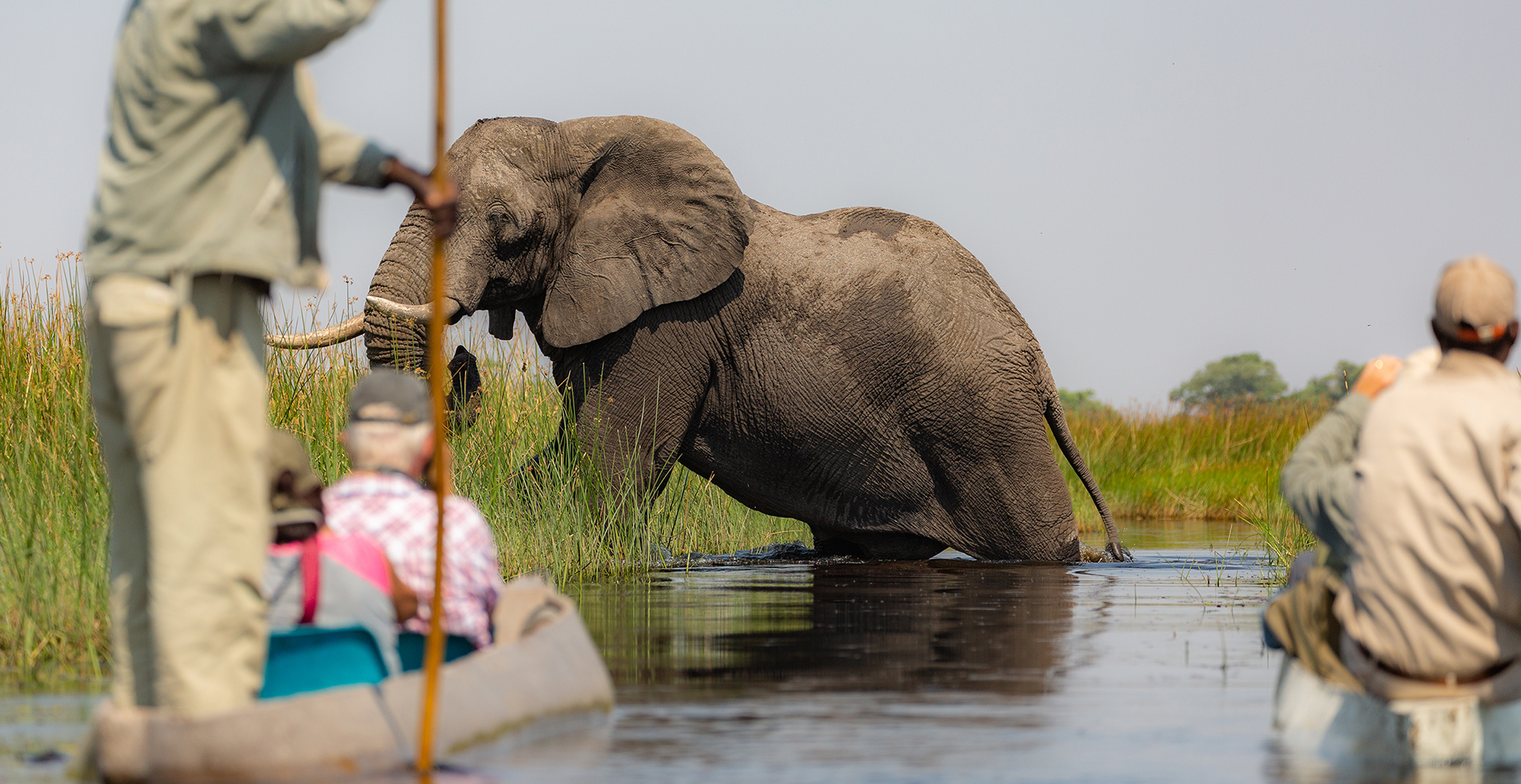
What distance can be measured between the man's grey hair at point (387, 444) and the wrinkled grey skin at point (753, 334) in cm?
636

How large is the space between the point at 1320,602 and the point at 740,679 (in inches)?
83.7

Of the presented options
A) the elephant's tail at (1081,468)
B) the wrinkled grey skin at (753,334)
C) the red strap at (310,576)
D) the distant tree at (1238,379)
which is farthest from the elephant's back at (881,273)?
the distant tree at (1238,379)

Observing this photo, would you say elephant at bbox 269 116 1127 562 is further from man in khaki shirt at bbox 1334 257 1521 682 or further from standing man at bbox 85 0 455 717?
man in khaki shirt at bbox 1334 257 1521 682

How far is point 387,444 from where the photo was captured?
521 cm

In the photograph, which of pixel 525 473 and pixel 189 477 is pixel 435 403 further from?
pixel 525 473

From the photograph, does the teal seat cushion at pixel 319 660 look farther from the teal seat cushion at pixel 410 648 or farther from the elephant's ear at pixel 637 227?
the elephant's ear at pixel 637 227

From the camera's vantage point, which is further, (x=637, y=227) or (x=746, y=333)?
(x=746, y=333)

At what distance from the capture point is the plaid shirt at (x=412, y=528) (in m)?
5.15

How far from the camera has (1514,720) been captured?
4996 mm

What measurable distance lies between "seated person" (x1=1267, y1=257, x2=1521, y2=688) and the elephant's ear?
7452mm

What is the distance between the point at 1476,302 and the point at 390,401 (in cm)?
280

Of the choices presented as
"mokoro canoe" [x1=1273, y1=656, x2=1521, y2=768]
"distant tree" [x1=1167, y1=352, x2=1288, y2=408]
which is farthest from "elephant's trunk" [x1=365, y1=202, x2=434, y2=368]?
"distant tree" [x1=1167, y1=352, x2=1288, y2=408]

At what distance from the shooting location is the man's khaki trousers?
15.6ft

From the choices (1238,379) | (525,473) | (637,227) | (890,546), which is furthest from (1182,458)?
(1238,379)
